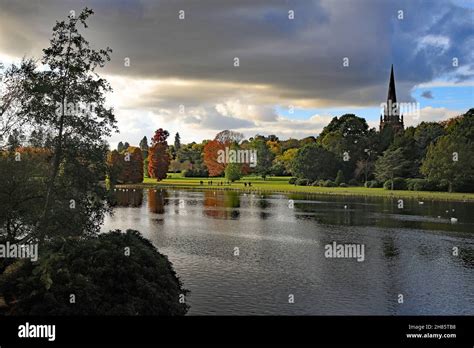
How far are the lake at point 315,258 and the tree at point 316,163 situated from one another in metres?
51.5

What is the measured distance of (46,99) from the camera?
2684 cm

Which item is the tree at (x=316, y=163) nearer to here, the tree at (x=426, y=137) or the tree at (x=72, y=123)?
the tree at (x=426, y=137)

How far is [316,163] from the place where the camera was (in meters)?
125

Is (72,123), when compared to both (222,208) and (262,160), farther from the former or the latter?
(262,160)

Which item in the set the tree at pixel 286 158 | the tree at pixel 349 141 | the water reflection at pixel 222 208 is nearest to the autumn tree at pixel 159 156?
the tree at pixel 286 158

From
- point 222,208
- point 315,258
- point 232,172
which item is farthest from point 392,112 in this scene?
point 315,258

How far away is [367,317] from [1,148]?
21.6 m

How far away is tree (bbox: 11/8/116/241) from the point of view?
87.8 feet

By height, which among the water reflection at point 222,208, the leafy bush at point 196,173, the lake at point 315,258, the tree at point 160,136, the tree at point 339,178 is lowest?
the lake at point 315,258

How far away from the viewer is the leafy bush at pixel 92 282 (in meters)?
19.5

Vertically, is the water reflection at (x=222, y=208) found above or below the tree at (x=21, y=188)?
below

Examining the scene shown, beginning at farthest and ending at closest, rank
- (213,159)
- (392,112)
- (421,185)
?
(392,112) → (213,159) → (421,185)

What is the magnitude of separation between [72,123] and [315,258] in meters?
21.2

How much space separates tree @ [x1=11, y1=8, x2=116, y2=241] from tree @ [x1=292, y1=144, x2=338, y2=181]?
101m
